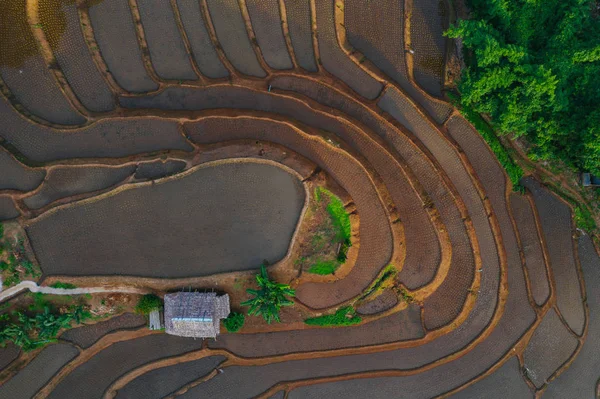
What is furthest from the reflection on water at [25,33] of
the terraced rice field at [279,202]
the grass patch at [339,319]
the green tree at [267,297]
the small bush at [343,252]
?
the grass patch at [339,319]

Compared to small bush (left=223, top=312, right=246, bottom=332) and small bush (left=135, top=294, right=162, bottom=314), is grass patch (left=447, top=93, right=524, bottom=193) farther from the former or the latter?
small bush (left=135, top=294, right=162, bottom=314)

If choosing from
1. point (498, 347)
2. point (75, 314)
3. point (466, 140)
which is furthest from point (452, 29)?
point (75, 314)

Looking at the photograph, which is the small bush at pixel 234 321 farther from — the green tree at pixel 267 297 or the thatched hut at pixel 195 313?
the green tree at pixel 267 297

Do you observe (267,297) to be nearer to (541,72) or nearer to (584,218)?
(541,72)

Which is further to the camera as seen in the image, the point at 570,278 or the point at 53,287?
the point at 570,278

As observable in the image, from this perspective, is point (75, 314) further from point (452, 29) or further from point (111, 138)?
point (452, 29)

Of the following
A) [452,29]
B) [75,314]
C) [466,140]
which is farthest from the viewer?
[466,140]

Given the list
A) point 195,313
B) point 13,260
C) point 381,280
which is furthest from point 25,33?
point 381,280
